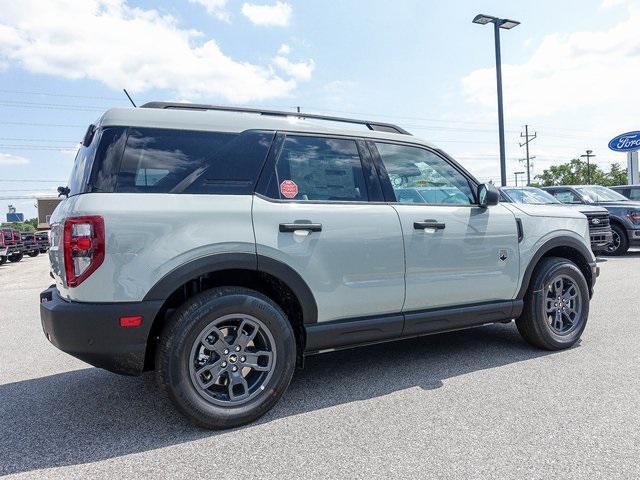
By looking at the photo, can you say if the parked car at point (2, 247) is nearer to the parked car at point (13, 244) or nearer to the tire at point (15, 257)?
the parked car at point (13, 244)

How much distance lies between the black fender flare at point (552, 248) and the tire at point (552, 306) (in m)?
0.10

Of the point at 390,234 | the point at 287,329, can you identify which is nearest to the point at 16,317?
the point at 287,329

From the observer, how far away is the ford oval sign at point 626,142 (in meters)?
24.0

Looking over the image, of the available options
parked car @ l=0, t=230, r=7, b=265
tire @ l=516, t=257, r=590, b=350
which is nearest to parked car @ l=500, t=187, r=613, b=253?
tire @ l=516, t=257, r=590, b=350

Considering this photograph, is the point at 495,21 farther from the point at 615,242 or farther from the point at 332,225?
the point at 332,225

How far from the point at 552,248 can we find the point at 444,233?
1348 millimetres

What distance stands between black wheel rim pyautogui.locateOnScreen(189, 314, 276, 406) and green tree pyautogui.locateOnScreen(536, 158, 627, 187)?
7401 centimetres

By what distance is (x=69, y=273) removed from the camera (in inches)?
106

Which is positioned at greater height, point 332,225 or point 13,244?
point 332,225

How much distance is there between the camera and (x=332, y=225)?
3.26m

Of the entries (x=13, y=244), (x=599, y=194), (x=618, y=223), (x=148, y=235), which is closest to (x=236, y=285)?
(x=148, y=235)

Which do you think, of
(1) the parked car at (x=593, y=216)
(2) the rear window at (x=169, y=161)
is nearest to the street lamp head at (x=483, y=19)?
(1) the parked car at (x=593, y=216)

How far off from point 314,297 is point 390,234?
0.75 meters

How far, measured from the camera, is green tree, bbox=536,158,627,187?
67875 mm
